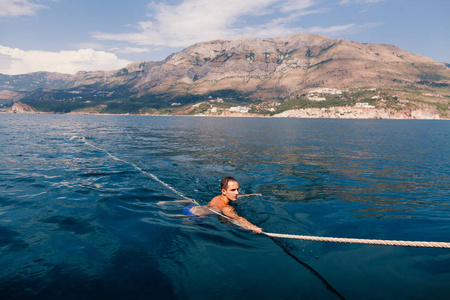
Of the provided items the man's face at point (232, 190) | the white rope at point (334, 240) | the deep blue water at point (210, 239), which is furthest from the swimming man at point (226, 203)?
the deep blue water at point (210, 239)

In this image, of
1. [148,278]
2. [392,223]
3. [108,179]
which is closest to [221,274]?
[148,278]

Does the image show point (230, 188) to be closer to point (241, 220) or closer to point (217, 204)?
point (217, 204)

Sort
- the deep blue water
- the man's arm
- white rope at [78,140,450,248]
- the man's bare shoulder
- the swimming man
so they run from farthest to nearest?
1. the man's bare shoulder
2. the swimming man
3. the man's arm
4. the deep blue water
5. white rope at [78,140,450,248]

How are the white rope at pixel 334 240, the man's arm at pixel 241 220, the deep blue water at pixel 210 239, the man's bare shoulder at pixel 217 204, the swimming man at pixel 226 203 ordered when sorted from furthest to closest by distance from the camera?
the man's bare shoulder at pixel 217 204 → the swimming man at pixel 226 203 → the man's arm at pixel 241 220 → the deep blue water at pixel 210 239 → the white rope at pixel 334 240

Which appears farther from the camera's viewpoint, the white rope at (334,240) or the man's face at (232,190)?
the man's face at (232,190)

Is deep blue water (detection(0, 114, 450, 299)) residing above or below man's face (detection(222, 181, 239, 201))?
below

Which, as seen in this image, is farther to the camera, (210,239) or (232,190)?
(232,190)

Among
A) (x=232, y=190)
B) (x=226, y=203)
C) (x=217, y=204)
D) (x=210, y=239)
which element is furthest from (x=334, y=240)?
(x=217, y=204)

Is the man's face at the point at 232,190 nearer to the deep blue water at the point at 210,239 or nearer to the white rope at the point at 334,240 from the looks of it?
the white rope at the point at 334,240

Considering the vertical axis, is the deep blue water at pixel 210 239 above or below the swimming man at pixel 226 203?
below

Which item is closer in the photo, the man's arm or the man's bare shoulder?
the man's arm

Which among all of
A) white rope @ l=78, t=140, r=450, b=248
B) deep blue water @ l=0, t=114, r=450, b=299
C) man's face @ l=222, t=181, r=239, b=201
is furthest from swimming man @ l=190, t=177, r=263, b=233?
deep blue water @ l=0, t=114, r=450, b=299

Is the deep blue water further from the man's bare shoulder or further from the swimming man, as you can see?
the man's bare shoulder

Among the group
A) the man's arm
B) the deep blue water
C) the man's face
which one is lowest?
the deep blue water
